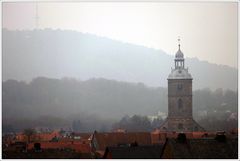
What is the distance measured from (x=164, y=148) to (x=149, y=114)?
12.9 feet

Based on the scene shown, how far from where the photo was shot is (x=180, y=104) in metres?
26.8

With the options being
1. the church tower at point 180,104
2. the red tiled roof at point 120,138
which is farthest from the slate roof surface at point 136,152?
the church tower at point 180,104

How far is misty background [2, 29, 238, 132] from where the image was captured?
21.2m

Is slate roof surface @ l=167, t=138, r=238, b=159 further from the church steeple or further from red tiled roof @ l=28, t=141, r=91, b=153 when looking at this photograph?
red tiled roof @ l=28, t=141, r=91, b=153

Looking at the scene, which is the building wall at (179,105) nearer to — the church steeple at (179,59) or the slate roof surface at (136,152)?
the church steeple at (179,59)

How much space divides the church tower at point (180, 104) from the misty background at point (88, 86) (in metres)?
1.12

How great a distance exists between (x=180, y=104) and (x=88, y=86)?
5.36 meters

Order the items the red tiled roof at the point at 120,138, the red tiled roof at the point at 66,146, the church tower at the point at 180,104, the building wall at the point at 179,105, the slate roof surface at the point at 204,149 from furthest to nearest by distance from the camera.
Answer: the building wall at the point at 179,105
the red tiled roof at the point at 120,138
the church tower at the point at 180,104
the red tiled roof at the point at 66,146
the slate roof surface at the point at 204,149

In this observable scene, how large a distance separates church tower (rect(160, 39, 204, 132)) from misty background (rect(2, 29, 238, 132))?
1.12 m

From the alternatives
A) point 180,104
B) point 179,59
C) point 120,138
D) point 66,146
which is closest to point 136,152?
point 66,146

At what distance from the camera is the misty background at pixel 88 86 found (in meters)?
21.2

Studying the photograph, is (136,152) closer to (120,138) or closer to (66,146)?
(66,146)

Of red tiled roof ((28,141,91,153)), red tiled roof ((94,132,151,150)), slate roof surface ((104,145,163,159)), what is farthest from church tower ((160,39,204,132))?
slate roof surface ((104,145,163,159))

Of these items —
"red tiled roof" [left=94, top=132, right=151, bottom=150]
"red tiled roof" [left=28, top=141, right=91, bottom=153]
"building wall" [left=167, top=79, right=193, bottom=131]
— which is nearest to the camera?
"red tiled roof" [left=28, top=141, right=91, bottom=153]
